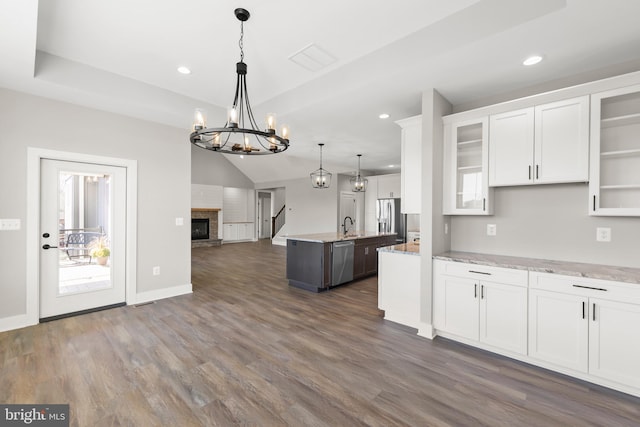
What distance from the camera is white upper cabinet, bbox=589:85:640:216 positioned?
230 centimetres

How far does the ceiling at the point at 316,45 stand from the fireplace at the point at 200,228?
295 inches

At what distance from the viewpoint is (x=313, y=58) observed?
2.83 meters

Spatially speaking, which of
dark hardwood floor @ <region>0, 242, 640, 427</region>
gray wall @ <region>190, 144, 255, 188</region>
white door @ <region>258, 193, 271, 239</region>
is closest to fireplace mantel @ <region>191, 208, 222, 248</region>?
gray wall @ <region>190, 144, 255, 188</region>

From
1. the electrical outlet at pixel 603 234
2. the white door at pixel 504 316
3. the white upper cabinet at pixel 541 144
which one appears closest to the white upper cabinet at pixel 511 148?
the white upper cabinet at pixel 541 144

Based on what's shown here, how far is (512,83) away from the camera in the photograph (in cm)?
274

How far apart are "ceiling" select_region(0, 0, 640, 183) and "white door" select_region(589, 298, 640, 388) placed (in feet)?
6.60

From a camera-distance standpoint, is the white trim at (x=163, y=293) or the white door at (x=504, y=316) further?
the white trim at (x=163, y=293)

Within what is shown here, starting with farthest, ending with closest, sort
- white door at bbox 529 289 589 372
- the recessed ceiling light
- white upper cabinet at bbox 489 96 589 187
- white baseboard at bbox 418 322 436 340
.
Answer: white baseboard at bbox 418 322 436 340 → white upper cabinet at bbox 489 96 589 187 → the recessed ceiling light → white door at bbox 529 289 589 372

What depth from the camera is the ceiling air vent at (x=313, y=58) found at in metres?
2.70

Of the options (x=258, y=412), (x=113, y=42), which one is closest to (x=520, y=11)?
(x=258, y=412)

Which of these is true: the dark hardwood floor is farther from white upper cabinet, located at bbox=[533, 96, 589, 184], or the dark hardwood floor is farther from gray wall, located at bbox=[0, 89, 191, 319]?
white upper cabinet, located at bbox=[533, 96, 589, 184]

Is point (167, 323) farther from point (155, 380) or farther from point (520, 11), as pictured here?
point (520, 11)

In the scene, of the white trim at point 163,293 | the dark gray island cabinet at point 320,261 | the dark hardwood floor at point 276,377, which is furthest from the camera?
the dark gray island cabinet at point 320,261

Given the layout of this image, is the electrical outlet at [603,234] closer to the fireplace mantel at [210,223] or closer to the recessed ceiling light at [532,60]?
the recessed ceiling light at [532,60]
